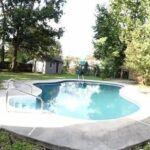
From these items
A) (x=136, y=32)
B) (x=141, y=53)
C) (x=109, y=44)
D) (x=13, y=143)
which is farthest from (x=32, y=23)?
(x=13, y=143)

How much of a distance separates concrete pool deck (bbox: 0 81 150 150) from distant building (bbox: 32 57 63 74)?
2693 centimetres

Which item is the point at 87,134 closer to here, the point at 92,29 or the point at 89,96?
the point at 89,96

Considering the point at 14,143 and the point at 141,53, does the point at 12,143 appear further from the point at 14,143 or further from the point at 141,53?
the point at 141,53

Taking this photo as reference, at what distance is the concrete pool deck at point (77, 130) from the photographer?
22.0 feet

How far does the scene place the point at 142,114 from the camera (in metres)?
10.4

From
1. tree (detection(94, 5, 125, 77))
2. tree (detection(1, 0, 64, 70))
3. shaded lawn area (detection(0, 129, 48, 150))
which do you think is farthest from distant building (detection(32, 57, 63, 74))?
shaded lawn area (detection(0, 129, 48, 150))

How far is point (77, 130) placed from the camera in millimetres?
7629

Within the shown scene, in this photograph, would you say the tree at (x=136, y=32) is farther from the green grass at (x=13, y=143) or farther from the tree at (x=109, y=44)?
the green grass at (x=13, y=143)

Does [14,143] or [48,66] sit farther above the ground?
[48,66]

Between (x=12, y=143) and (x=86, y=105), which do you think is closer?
(x=12, y=143)

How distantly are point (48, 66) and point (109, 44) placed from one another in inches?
380

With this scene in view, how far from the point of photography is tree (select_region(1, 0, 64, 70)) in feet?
101

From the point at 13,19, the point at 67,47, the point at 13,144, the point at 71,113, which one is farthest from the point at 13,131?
the point at 67,47

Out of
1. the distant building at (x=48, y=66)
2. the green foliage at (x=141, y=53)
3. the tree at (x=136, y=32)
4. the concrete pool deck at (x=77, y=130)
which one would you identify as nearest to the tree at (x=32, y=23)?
the distant building at (x=48, y=66)
